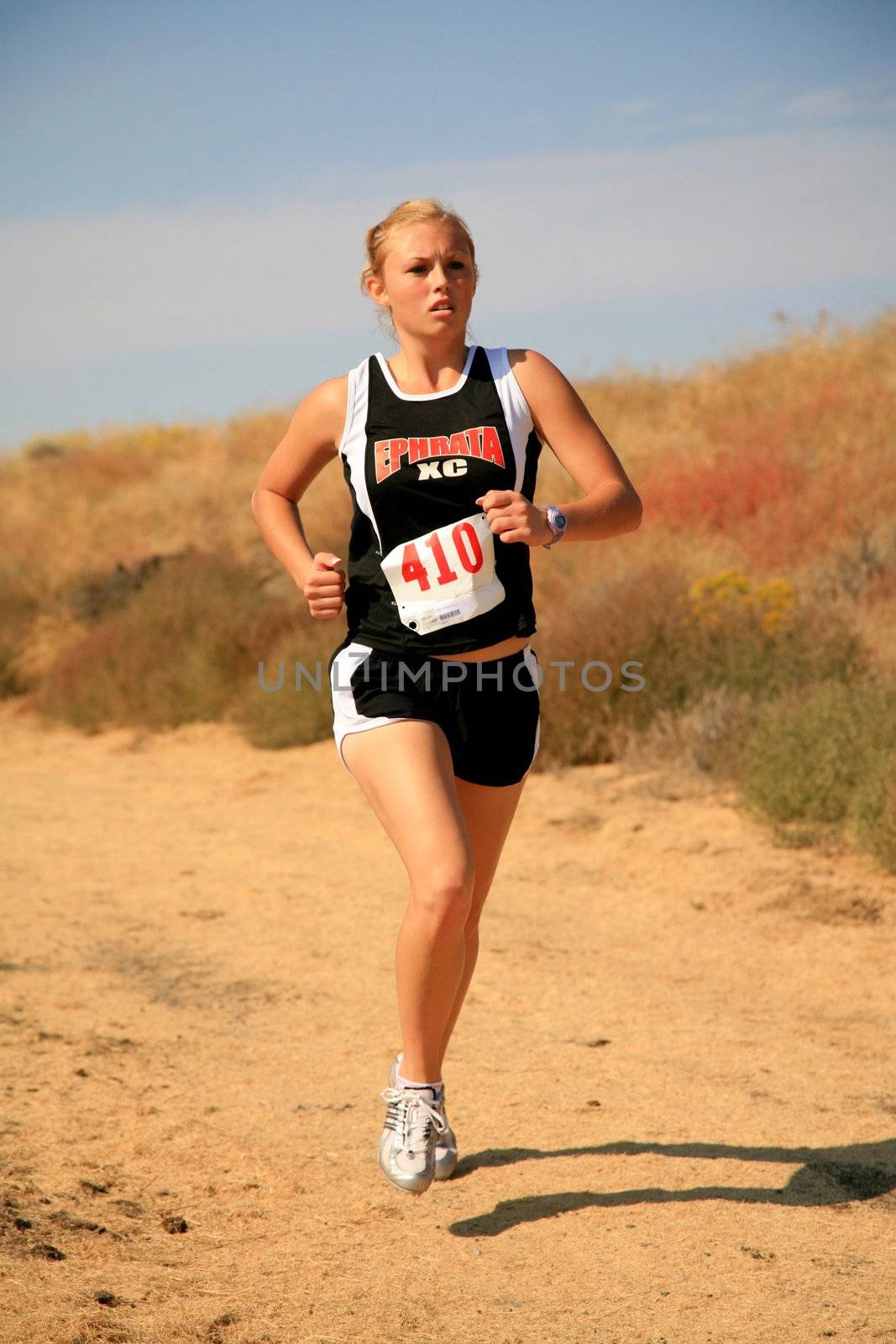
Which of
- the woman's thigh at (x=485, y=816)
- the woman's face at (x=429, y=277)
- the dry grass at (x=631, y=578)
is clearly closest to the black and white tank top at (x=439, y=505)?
the woman's face at (x=429, y=277)

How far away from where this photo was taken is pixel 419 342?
3395mm

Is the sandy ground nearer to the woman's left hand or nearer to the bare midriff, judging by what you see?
the bare midriff

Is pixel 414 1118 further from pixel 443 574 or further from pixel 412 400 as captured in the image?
pixel 412 400

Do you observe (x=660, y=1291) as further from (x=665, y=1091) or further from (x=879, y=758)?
(x=879, y=758)

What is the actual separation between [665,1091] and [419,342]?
2.48m

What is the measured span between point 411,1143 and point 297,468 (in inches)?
65.9

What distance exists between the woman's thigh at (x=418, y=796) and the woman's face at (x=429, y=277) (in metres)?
0.95

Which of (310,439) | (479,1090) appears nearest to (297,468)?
(310,439)

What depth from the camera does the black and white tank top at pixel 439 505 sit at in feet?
10.7

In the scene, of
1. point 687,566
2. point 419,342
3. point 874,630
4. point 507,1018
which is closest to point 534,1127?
point 507,1018

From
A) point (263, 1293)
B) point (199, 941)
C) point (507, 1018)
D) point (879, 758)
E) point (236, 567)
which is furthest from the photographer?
point (236, 567)

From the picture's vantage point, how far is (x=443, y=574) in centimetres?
327

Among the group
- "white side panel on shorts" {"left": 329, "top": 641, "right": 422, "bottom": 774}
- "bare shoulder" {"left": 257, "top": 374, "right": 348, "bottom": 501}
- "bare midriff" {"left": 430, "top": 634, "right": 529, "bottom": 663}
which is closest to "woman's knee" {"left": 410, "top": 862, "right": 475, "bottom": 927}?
"white side panel on shorts" {"left": 329, "top": 641, "right": 422, "bottom": 774}

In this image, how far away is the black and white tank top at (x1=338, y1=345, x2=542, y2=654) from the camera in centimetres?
327
